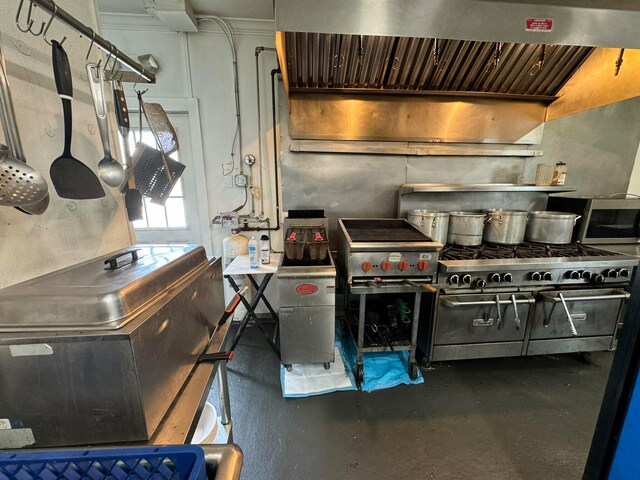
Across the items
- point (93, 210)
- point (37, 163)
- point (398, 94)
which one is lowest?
point (93, 210)

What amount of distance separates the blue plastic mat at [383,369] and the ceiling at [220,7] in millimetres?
2681

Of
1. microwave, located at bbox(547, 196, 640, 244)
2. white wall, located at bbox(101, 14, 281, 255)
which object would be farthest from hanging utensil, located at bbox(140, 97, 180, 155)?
microwave, located at bbox(547, 196, 640, 244)

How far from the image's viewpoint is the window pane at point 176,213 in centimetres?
238

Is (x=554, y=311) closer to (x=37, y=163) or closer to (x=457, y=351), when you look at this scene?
(x=457, y=351)

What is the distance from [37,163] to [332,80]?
6.16ft

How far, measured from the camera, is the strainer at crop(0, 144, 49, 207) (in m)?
0.59

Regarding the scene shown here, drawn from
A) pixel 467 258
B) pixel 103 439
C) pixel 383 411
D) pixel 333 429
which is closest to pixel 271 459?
pixel 333 429

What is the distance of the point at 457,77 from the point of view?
203 centimetres

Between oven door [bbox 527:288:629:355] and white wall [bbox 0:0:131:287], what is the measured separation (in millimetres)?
2564

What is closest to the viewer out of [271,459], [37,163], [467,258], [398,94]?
[37,163]

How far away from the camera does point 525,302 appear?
175 centimetres

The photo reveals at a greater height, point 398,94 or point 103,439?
point 398,94

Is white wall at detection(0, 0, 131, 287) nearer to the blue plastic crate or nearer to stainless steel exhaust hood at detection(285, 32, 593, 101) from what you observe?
the blue plastic crate

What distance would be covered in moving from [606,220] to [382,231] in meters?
1.87
